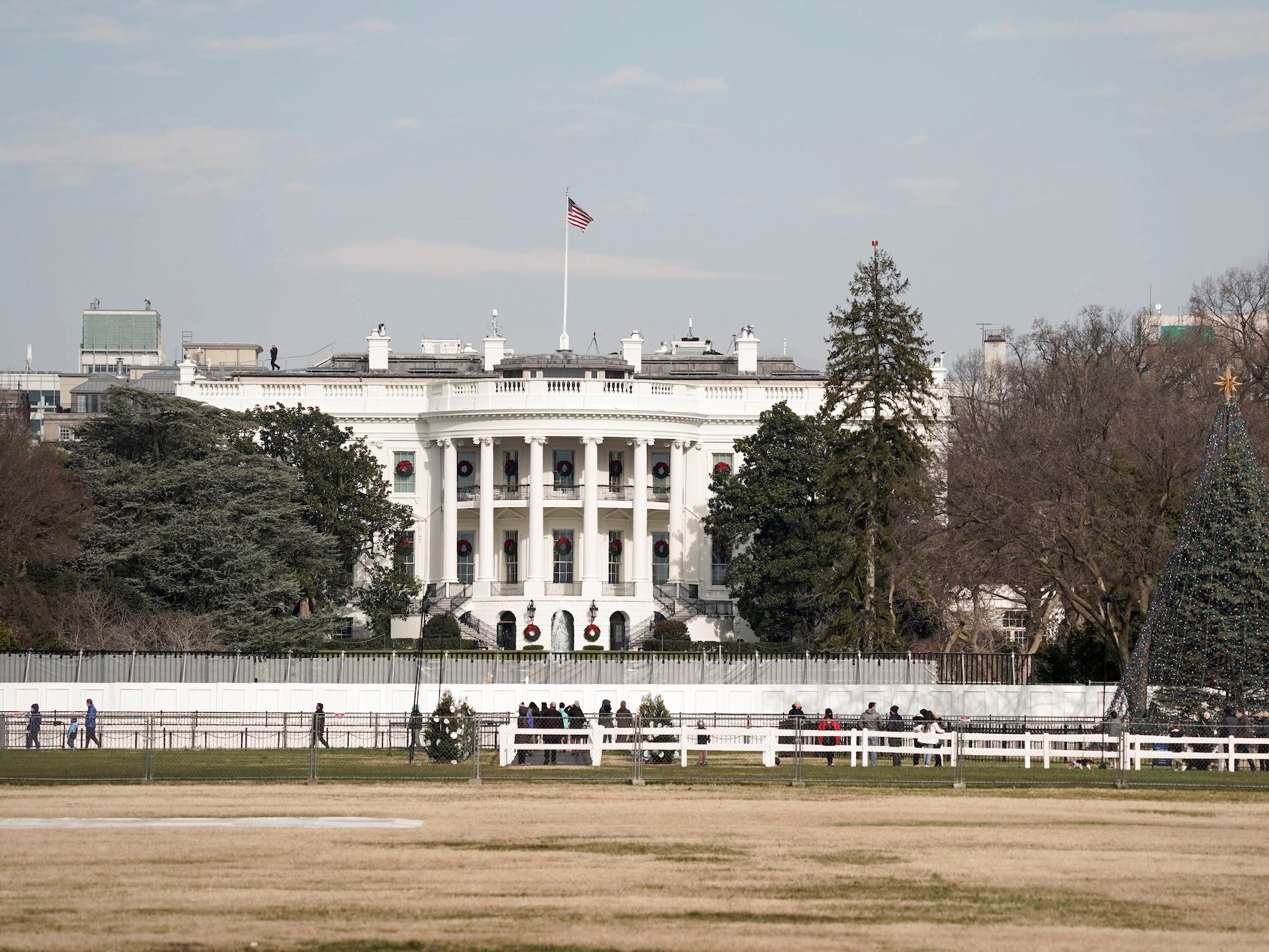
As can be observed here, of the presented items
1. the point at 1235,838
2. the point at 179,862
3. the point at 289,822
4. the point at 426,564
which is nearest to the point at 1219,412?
the point at 1235,838

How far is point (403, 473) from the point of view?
93812 millimetres

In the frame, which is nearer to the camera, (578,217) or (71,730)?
(71,730)

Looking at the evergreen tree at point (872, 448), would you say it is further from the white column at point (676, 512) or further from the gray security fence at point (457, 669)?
the white column at point (676, 512)

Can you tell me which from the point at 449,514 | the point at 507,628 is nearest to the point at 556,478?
the point at 449,514

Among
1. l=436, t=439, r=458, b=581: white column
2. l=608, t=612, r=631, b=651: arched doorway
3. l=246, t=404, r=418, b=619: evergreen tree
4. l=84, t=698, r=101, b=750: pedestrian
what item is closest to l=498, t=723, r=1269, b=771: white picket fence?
l=84, t=698, r=101, b=750: pedestrian

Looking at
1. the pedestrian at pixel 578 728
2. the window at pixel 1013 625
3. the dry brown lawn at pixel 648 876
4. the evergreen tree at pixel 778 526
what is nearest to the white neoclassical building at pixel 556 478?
the evergreen tree at pixel 778 526

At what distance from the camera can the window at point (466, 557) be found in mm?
90812

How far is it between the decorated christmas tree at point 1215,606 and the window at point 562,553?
49824 millimetres

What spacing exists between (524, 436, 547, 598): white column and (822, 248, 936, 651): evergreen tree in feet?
73.4

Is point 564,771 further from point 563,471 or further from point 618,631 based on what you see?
point 563,471

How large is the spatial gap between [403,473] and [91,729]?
170 feet

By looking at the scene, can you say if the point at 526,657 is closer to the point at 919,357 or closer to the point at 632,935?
the point at 919,357

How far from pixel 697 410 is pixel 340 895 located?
72.9m

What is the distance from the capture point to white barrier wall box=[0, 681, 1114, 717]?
5069 centimetres
